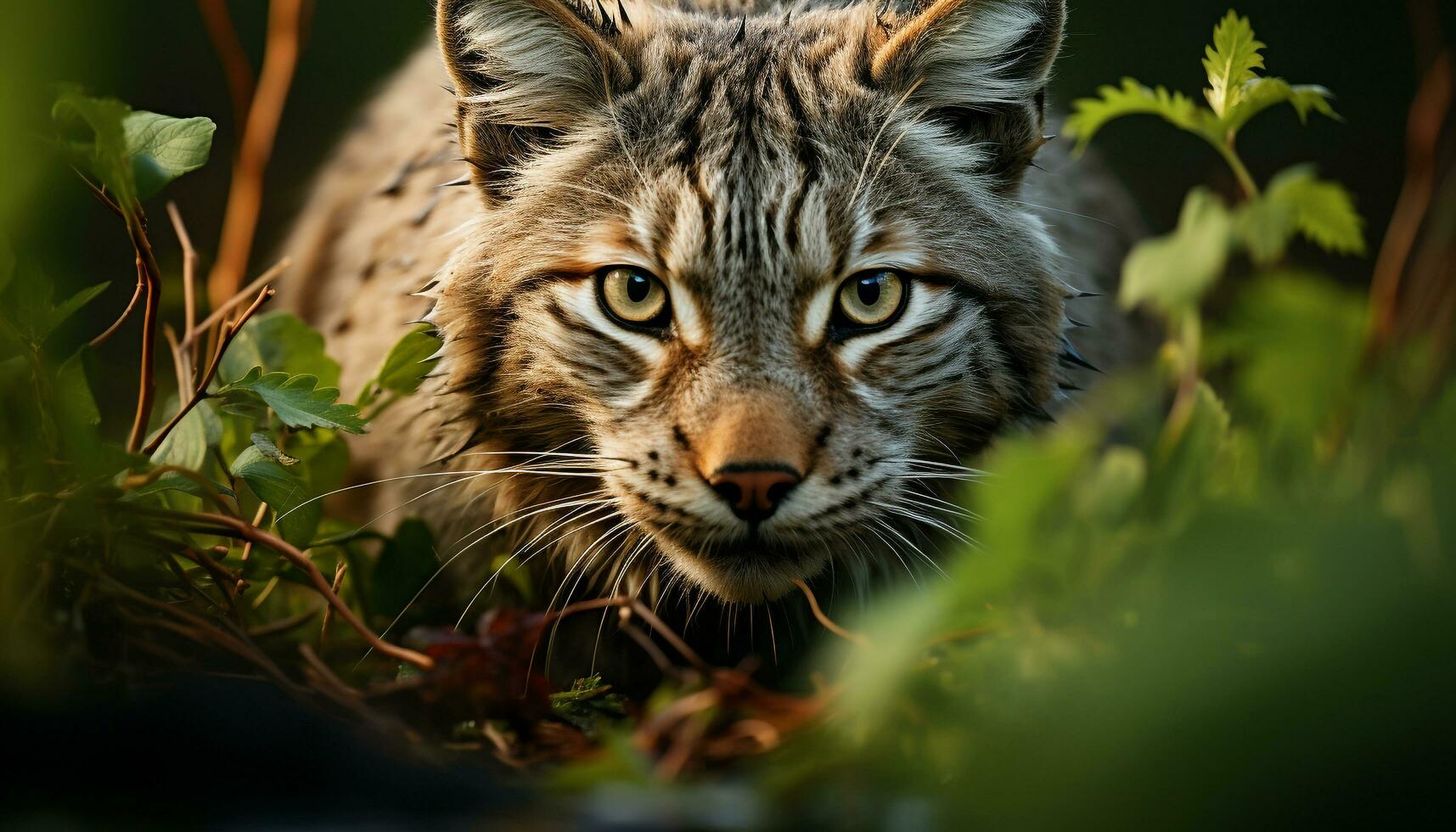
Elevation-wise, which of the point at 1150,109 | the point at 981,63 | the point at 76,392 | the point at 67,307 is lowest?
the point at 76,392

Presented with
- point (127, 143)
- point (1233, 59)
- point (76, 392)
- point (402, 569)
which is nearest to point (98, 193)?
point (127, 143)

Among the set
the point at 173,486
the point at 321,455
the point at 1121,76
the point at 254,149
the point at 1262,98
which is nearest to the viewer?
the point at 1262,98

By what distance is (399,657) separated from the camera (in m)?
1.33

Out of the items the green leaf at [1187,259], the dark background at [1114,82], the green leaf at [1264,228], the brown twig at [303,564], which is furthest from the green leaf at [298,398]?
the dark background at [1114,82]

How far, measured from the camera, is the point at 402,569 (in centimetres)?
176

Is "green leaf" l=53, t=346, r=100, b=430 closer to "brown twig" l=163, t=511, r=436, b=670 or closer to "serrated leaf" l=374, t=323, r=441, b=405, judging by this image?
"brown twig" l=163, t=511, r=436, b=670

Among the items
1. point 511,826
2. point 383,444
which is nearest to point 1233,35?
Result: point 511,826

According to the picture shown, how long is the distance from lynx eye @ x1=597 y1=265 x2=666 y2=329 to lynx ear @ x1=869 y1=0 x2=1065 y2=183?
1.73ft

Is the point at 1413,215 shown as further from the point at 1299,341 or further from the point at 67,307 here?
the point at 67,307

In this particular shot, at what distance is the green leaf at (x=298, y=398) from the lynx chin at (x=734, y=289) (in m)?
0.28

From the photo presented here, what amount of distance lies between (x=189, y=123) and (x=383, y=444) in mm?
1049

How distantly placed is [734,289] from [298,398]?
65 centimetres

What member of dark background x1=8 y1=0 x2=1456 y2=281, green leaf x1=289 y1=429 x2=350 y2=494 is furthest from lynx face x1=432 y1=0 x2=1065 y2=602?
dark background x1=8 y1=0 x2=1456 y2=281

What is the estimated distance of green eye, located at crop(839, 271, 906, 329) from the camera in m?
1.77
